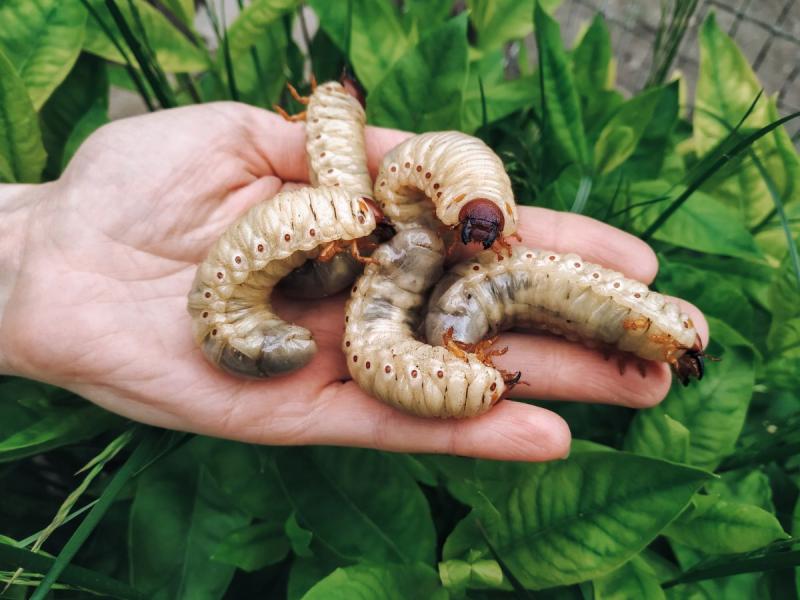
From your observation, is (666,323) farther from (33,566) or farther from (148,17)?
(148,17)

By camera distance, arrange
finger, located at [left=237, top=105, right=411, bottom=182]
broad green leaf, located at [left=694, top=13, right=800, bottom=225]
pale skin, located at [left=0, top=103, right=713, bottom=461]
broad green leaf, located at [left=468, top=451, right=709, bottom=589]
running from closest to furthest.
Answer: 1. broad green leaf, located at [left=468, top=451, right=709, bottom=589]
2. pale skin, located at [left=0, top=103, right=713, bottom=461]
3. finger, located at [left=237, top=105, right=411, bottom=182]
4. broad green leaf, located at [left=694, top=13, right=800, bottom=225]

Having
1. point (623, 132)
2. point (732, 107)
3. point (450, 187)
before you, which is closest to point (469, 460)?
point (450, 187)

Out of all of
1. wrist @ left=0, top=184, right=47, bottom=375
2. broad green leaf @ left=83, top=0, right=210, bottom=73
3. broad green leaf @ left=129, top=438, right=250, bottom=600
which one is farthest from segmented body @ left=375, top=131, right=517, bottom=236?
wrist @ left=0, top=184, right=47, bottom=375

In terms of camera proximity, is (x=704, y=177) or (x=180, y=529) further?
(x=180, y=529)

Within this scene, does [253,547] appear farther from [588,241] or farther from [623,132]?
[623,132]

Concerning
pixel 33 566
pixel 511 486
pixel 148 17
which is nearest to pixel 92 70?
pixel 148 17

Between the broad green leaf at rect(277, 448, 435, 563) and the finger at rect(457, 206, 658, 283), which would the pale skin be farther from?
the broad green leaf at rect(277, 448, 435, 563)
